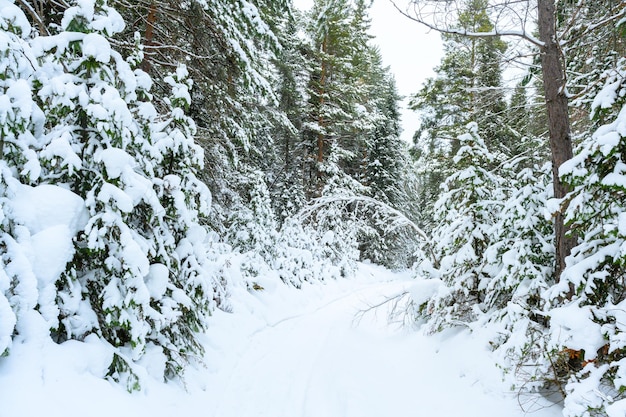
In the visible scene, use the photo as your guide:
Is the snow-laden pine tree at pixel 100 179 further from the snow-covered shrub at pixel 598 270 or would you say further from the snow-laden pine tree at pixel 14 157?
the snow-covered shrub at pixel 598 270

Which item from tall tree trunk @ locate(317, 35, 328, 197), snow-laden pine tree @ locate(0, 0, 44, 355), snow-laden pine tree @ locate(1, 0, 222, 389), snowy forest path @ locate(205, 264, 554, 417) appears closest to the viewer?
snow-laden pine tree @ locate(0, 0, 44, 355)

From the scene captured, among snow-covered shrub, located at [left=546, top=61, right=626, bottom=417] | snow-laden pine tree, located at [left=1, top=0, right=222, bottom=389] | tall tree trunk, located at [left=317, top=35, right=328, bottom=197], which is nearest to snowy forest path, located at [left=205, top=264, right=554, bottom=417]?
snow-covered shrub, located at [left=546, top=61, right=626, bottom=417]

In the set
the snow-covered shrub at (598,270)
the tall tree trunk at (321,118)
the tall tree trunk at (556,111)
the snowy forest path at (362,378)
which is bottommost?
the snowy forest path at (362,378)

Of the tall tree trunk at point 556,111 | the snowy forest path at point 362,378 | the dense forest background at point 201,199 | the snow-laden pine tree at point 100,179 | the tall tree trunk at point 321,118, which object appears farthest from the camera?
the tall tree trunk at point 321,118

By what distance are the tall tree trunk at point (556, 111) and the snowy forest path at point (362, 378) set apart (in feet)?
5.64

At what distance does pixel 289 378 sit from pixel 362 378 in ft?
3.70

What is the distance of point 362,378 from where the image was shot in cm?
550

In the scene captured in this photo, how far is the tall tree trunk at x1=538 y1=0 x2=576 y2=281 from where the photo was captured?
163 inches

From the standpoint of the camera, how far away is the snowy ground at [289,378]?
2857mm

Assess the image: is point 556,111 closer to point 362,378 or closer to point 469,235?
point 469,235

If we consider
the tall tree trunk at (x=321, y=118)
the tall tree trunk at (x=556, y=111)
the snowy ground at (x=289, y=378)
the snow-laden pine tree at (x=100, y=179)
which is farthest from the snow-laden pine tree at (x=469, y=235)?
the tall tree trunk at (x=321, y=118)

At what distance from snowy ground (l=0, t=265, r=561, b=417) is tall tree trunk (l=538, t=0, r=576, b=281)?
1815mm

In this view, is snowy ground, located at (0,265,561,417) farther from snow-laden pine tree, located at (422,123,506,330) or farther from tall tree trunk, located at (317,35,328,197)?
tall tree trunk, located at (317,35,328,197)

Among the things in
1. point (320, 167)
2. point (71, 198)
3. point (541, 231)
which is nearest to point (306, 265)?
point (320, 167)
